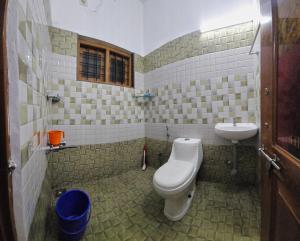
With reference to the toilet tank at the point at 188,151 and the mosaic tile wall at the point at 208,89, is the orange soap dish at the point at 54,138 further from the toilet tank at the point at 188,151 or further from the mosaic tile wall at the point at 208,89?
the mosaic tile wall at the point at 208,89

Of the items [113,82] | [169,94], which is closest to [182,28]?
[169,94]

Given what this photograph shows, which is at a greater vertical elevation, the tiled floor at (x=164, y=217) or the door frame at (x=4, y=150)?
the door frame at (x=4, y=150)

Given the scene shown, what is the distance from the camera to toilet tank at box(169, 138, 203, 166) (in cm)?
174

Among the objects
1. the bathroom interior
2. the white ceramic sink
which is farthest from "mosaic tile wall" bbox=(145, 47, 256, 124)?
the white ceramic sink

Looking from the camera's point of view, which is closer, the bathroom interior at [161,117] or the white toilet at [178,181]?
the bathroom interior at [161,117]

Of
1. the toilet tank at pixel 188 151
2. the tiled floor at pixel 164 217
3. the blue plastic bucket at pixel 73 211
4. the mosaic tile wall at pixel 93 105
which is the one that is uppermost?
the mosaic tile wall at pixel 93 105

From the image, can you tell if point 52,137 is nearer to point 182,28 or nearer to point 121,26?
point 121,26

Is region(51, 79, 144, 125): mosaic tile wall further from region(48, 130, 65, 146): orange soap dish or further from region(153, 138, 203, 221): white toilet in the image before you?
region(153, 138, 203, 221): white toilet

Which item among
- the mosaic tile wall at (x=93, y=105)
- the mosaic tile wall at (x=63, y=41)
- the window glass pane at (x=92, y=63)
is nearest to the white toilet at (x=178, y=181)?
the mosaic tile wall at (x=93, y=105)

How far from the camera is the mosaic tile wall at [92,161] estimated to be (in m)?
1.82

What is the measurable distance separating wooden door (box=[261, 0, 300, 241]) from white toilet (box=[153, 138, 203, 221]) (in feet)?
1.93

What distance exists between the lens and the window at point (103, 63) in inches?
80.7

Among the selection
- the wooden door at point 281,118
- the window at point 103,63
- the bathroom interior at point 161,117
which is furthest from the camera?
the window at point 103,63

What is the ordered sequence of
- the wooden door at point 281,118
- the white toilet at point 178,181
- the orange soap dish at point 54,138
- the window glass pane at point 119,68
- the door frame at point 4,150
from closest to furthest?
1. the door frame at point 4,150
2. the wooden door at point 281,118
3. the white toilet at point 178,181
4. the orange soap dish at point 54,138
5. the window glass pane at point 119,68
